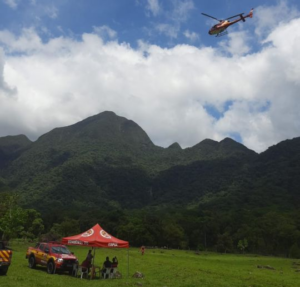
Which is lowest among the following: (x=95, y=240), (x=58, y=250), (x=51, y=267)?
(x=51, y=267)

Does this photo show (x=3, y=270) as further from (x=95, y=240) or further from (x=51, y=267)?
(x=95, y=240)

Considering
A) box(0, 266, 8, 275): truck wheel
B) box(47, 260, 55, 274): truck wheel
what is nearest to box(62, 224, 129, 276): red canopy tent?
box(47, 260, 55, 274): truck wheel

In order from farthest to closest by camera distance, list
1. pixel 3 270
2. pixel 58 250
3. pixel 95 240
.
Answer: pixel 58 250 < pixel 95 240 < pixel 3 270

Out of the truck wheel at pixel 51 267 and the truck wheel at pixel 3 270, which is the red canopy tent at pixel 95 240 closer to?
the truck wheel at pixel 51 267

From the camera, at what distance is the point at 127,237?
101m

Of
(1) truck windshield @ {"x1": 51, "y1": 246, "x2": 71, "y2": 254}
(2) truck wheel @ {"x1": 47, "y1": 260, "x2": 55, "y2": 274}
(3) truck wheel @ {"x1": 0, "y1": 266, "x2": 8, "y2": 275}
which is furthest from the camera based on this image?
(1) truck windshield @ {"x1": 51, "y1": 246, "x2": 71, "y2": 254}

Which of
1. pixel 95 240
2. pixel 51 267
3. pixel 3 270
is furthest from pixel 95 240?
pixel 3 270

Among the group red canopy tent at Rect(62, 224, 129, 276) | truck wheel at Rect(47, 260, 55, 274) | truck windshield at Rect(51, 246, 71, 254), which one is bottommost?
truck wheel at Rect(47, 260, 55, 274)

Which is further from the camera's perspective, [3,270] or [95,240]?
[95,240]

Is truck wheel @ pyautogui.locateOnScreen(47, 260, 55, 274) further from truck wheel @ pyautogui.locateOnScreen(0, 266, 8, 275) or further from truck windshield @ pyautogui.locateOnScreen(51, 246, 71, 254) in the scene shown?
truck wheel @ pyautogui.locateOnScreen(0, 266, 8, 275)

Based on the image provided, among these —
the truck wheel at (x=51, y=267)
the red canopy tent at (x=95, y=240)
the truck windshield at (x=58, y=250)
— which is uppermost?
the red canopy tent at (x=95, y=240)

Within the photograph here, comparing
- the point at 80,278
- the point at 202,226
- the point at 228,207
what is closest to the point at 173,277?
the point at 80,278

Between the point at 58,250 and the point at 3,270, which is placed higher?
the point at 58,250

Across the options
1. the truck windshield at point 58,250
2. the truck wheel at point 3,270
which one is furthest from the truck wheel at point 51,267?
the truck wheel at point 3,270
